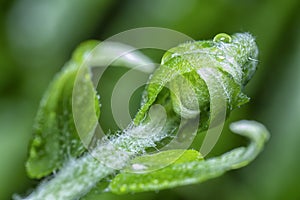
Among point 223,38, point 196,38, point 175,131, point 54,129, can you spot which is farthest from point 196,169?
point 196,38

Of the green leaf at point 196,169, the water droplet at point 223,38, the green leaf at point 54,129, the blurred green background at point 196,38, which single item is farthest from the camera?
the blurred green background at point 196,38

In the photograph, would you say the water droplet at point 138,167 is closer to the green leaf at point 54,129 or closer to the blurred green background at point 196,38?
the green leaf at point 54,129

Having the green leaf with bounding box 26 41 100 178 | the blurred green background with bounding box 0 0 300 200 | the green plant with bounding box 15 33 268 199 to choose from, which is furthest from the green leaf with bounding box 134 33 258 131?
the blurred green background with bounding box 0 0 300 200

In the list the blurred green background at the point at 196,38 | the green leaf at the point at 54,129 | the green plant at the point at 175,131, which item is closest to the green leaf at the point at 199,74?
the green plant at the point at 175,131

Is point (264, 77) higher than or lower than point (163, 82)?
lower

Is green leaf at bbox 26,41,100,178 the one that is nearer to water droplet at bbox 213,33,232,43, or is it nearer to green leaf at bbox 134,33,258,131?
green leaf at bbox 134,33,258,131

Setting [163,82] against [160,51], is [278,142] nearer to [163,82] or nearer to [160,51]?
[160,51]

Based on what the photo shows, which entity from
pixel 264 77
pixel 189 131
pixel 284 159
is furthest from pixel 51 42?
pixel 189 131
